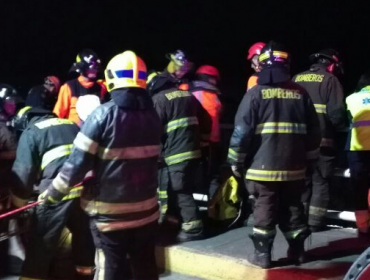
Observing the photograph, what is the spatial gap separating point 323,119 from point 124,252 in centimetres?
280

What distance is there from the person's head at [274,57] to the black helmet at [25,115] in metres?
1.92

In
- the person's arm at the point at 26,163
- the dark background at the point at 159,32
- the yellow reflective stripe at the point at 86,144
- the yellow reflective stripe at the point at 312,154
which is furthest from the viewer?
the dark background at the point at 159,32

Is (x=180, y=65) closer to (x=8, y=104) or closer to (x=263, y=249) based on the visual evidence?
(x=8, y=104)

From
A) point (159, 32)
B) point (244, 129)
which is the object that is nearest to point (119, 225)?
point (244, 129)

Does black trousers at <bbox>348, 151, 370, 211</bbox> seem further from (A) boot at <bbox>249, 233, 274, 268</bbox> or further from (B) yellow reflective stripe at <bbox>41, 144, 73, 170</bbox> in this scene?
(B) yellow reflective stripe at <bbox>41, 144, 73, 170</bbox>

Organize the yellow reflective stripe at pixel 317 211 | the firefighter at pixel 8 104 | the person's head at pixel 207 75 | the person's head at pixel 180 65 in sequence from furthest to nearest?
the person's head at pixel 207 75
the person's head at pixel 180 65
the yellow reflective stripe at pixel 317 211
the firefighter at pixel 8 104

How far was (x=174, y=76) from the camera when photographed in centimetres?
673

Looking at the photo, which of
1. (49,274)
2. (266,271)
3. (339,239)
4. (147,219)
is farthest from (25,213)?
(339,239)

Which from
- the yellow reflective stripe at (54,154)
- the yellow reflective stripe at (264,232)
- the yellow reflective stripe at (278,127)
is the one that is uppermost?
the yellow reflective stripe at (278,127)

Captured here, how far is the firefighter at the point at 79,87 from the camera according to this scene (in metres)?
7.14

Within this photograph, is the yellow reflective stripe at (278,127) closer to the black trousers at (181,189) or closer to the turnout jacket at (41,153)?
the black trousers at (181,189)

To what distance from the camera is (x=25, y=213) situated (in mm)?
5418

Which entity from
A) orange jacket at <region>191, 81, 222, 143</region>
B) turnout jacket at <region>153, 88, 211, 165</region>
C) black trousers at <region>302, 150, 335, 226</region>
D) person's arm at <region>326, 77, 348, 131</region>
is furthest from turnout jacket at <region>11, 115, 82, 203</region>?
person's arm at <region>326, 77, 348, 131</region>

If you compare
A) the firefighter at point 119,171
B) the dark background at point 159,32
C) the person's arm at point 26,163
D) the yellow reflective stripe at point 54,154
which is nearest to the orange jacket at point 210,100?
the yellow reflective stripe at point 54,154
